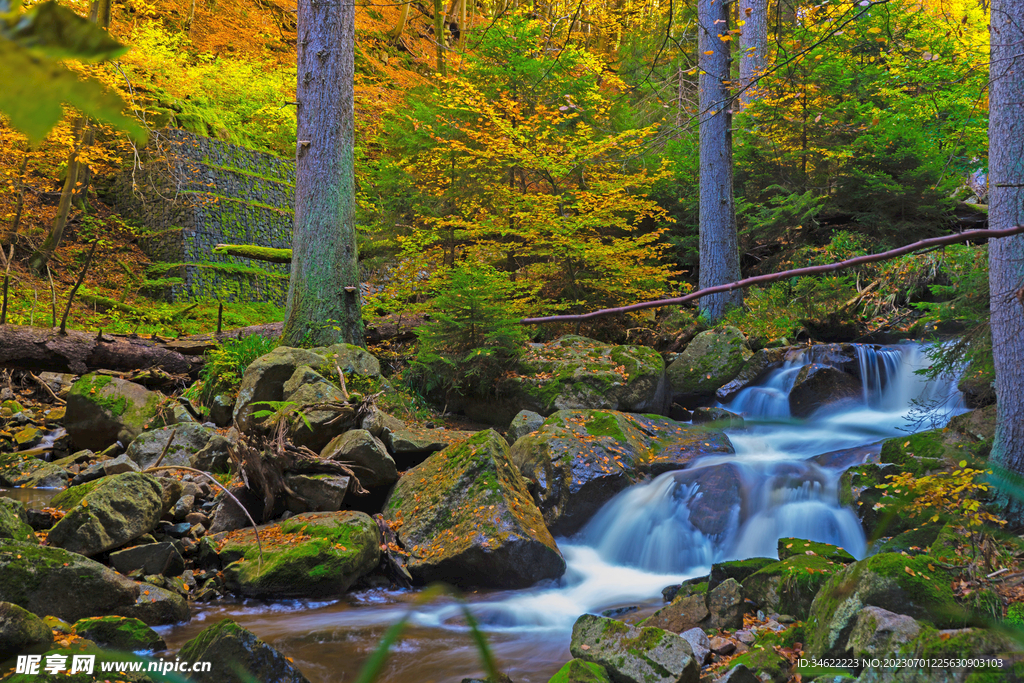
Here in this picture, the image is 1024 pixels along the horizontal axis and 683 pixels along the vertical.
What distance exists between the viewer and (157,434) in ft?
21.6

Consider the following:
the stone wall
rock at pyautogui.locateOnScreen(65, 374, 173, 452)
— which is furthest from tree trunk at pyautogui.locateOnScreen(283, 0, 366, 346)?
the stone wall

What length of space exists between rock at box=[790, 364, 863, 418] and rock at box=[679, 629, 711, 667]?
6037mm

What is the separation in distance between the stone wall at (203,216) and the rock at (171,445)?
31.7 feet

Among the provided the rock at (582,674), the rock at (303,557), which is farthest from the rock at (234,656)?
the rock at (303,557)

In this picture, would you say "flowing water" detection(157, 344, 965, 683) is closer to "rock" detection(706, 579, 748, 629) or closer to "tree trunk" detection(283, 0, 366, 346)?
"rock" detection(706, 579, 748, 629)

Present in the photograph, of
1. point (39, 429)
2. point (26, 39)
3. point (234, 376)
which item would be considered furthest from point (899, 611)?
point (39, 429)

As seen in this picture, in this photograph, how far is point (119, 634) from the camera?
11.2 feet

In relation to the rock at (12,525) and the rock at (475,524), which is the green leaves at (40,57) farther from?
the rock at (475,524)

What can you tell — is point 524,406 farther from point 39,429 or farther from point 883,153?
point 883,153

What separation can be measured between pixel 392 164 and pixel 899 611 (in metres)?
10.4

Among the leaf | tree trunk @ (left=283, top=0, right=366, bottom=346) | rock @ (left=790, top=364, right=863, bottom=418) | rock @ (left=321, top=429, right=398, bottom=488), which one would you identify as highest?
tree trunk @ (left=283, top=0, right=366, bottom=346)

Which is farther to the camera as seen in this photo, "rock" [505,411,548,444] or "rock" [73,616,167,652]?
"rock" [505,411,548,444]

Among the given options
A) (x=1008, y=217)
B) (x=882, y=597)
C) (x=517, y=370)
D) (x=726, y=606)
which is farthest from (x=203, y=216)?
(x=882, y=597)

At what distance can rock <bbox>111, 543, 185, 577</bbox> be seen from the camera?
4.37 m
